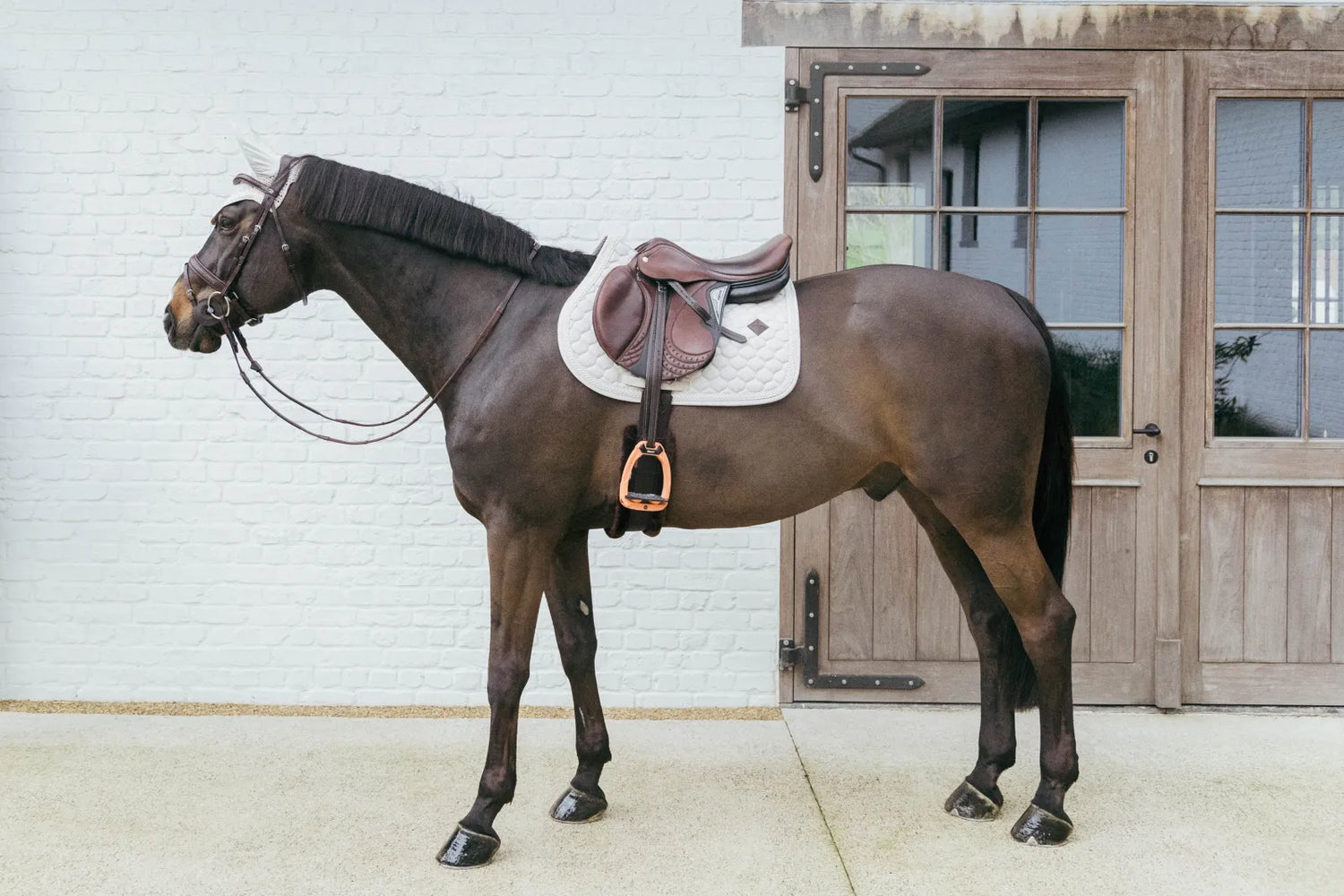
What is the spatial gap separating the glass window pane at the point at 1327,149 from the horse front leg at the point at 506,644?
304 cm

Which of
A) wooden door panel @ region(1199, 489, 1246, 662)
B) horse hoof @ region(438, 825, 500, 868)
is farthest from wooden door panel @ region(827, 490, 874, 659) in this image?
horse hoof @ region(438, 825, 500, 868)

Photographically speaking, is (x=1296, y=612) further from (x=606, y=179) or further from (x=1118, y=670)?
(x=606, y=179)

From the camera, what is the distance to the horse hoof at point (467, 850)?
2426mm

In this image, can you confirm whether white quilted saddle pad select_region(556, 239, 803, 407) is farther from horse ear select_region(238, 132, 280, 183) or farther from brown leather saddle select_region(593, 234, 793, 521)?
horse ear select_region(238, 132, 280, 183)

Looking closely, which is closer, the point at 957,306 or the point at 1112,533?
the point at 957,306

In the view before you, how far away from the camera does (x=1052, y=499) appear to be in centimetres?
277

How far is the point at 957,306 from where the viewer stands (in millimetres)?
2639

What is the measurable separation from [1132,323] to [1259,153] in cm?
77

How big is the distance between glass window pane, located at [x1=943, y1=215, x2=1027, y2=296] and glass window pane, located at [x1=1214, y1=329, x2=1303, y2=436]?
29.5 inches

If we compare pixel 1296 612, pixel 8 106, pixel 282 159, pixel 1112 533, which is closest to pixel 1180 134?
pixel 1112 533

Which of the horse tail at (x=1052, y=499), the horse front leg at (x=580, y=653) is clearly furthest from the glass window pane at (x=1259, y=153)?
the horse front leg at (x=580, y=653)

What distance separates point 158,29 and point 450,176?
3.74ft

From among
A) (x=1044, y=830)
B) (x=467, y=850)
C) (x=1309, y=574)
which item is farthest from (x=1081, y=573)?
(x=467, y=850)

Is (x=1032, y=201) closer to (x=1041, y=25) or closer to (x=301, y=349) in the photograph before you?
(x=1041, y=25)
